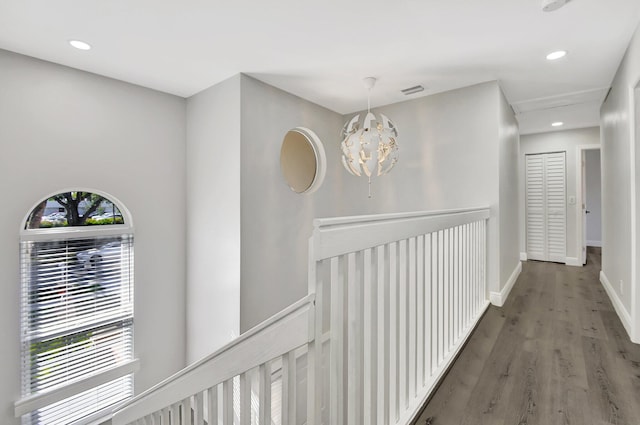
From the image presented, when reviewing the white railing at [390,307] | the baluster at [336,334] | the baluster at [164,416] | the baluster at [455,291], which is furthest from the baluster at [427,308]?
the baluster at [164,416]

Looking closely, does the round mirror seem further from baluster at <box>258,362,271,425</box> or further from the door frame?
the door frame

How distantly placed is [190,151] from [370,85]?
2.03 meters

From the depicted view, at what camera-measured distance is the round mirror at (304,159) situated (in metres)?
3.73

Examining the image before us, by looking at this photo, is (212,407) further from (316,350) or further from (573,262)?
(573,262)

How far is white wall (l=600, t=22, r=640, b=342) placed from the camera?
2.29 meters

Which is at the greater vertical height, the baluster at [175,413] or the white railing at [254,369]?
the white railing at [254,369]

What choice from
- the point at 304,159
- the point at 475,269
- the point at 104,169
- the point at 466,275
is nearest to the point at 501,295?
the point at 475,269

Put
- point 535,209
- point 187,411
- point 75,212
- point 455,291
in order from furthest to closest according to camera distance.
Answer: point 535,209 → point 75,212 → point 455,291 → point 187,411

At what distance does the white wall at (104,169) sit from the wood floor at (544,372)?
2.77 meters

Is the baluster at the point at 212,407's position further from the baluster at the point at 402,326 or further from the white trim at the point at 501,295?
the white trim at the point at 501,295

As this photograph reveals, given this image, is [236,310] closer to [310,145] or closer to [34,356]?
[34,356]

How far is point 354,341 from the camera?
3.73 feet

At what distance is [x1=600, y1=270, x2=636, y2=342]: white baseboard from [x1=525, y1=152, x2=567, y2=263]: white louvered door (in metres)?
1.83

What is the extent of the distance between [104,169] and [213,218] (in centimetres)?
105
